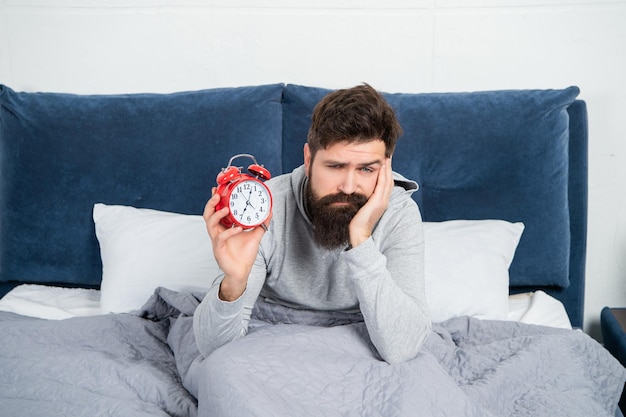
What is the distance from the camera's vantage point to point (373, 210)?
62.0 inches

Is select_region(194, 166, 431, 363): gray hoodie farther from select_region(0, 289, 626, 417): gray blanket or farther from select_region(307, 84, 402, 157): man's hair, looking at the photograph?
select_region(307, 84, 402, 157): man's hair

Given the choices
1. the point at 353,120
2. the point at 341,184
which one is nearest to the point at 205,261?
the point at 341,184

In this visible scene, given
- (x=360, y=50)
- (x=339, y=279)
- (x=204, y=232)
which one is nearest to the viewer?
(x=339, y=279)

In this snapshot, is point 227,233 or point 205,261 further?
point 205,261

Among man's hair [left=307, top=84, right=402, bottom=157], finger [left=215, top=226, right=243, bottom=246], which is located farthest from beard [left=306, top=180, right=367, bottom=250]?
finger [left=215, top=226, right=243, bottom=246]

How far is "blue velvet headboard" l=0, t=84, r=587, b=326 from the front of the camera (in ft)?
6.90

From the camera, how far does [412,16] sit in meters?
2.32

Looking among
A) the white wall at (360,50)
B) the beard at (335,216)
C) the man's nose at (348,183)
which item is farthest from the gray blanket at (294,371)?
the white wall at (360,50)

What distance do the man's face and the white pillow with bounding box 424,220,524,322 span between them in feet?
1.41

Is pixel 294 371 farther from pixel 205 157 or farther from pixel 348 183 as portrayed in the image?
pixel 205 157

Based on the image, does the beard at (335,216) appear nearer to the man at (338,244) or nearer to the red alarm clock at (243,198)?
the man at (338,244)

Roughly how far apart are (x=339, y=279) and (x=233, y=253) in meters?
0.33

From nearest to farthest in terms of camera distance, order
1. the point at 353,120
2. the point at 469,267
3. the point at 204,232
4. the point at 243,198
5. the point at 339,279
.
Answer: the point at 243,198, the point at 353,120, the point at 339,279, the point at 469,267, the point at 204,232

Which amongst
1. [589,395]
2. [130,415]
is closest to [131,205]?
[130,415]
